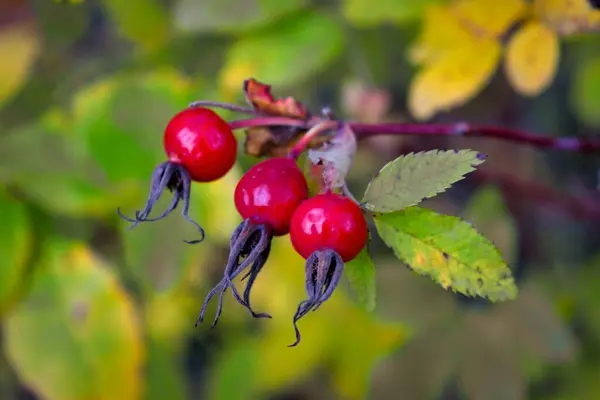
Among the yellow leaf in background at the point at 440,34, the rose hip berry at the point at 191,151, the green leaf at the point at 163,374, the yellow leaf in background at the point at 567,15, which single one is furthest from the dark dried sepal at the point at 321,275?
the green leaf at the point at 163,374

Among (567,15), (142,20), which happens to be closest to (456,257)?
(567,15)

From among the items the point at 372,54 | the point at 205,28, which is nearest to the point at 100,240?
the point at 205,28

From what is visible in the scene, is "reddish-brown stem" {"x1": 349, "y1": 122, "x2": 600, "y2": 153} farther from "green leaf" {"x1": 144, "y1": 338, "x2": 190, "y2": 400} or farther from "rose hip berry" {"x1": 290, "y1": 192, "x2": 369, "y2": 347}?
"green leaf" {"x1": 144, "y1": 338, "x2": 190, "y2": 400}

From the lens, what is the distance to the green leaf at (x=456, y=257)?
22.1 inches

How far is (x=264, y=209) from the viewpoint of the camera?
1.84 feet

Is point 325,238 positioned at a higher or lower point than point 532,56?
higher

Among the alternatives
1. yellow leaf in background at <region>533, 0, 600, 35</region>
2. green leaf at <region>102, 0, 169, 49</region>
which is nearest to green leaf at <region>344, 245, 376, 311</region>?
yellow leaf in background at <region>533, 0, 600, 35</region>

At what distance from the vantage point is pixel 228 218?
1.14 meters

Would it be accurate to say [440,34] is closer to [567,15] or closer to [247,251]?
[567,15]

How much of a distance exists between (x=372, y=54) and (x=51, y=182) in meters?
0.73

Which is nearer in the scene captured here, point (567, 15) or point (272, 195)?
point (272, 195)

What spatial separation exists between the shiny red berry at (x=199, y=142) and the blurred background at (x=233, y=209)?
1.72 ft

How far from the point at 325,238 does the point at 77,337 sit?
84cm

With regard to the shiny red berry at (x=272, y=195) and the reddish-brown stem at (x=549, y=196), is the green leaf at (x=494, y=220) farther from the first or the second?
the shiny red berry at (x=272, y=195)
